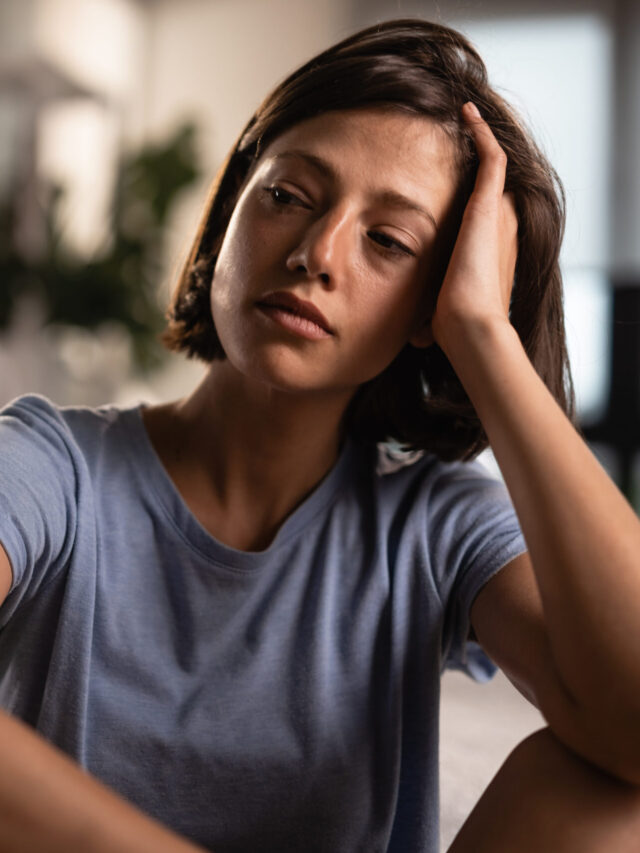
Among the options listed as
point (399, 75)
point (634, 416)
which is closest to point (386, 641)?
point (399, 75)

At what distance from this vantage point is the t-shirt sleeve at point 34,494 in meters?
0.91

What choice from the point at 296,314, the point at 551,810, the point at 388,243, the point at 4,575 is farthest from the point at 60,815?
the point at 388,243

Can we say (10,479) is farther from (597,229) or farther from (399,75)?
(597,229)

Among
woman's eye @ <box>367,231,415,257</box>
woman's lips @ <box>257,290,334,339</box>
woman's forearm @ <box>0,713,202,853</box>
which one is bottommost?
woman's forearm @ <box>0,713,202,853</box>

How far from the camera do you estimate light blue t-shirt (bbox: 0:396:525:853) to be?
39.4 inches

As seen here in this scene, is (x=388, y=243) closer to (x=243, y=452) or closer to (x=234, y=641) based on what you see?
(x=243, y=452)

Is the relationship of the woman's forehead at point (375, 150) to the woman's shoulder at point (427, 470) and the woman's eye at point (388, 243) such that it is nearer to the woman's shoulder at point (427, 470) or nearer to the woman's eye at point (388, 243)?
the woman's eye at point (388, 243)

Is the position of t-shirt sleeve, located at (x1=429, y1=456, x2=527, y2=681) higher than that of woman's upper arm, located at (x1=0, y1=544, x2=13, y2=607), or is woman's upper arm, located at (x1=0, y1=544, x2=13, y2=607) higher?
woman's upper arm, located at (x1=0, y1=544, x2=13, y2=607)

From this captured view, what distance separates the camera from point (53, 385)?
15.1 feet

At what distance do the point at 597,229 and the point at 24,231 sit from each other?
253cm

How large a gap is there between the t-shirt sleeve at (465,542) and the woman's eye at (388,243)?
306 millimetres

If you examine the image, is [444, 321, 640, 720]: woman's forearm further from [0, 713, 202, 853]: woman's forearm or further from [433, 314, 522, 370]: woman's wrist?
[0, 713, 202, 853]: woman's forearm

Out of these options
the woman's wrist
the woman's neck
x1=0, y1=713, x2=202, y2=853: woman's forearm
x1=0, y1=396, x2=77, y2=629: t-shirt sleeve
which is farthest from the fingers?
x1=0, y1=713, x2=202, y2=853: woman's forearm

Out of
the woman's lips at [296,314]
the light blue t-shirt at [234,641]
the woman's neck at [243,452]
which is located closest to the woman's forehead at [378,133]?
the woman's lips at [296,314]
